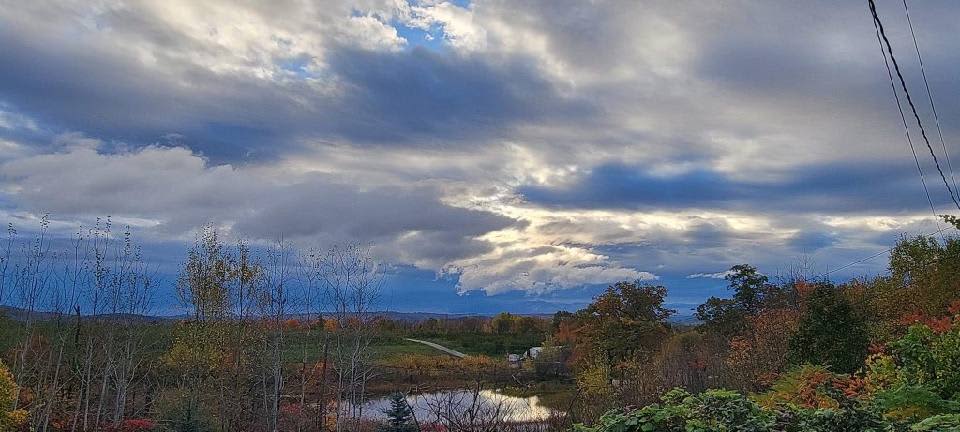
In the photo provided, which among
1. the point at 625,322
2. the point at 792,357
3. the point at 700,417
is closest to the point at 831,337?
the point at 792,357

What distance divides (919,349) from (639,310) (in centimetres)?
2047

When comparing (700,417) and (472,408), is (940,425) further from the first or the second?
(472,408)

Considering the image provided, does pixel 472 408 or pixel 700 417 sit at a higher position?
pixel 700 417

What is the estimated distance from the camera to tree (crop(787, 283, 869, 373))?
13172 mm

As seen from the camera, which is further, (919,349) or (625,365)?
(625,365)

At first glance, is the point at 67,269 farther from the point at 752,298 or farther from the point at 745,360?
the point at 752,298

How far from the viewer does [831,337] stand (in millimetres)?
13273

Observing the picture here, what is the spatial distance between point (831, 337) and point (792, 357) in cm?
84

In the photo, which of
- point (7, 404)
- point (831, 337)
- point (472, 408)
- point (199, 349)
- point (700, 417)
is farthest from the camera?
point (199, 349)

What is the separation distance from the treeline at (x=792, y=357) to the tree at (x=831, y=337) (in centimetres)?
2

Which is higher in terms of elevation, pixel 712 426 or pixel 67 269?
pixel 67 269

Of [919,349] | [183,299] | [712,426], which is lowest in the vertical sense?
[712,426]

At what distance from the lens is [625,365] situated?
24734 mm

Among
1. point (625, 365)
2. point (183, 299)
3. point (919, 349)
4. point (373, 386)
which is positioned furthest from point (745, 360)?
point (373, 386)
